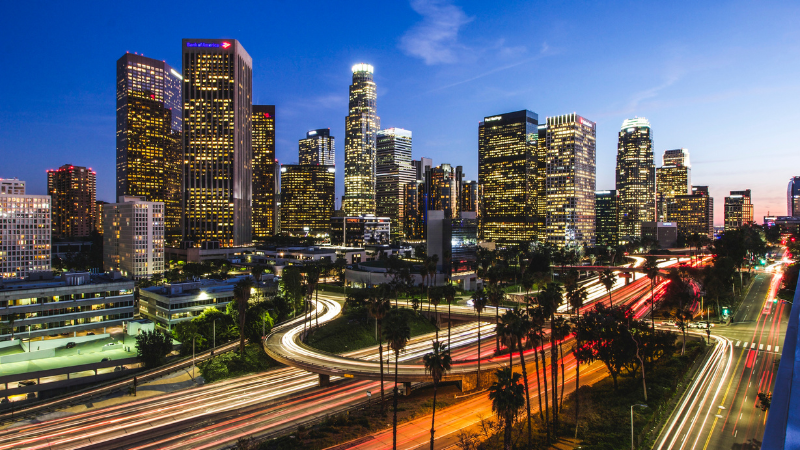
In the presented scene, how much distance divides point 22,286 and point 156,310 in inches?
1054

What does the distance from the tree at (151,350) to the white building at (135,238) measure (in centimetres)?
Answer: 10723

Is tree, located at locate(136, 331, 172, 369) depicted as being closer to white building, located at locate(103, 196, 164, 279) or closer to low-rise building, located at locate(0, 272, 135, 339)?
low-rise building, located at locate(0, 272, 135, 339)

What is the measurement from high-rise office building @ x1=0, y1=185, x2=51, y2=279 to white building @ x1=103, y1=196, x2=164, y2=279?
22.5 meters

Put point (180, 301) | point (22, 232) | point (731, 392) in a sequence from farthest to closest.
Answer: point (22, 232), point (180, 301), point (731, 392)

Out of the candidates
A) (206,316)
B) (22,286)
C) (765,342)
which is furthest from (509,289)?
(22,286)

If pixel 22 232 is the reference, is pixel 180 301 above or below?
below

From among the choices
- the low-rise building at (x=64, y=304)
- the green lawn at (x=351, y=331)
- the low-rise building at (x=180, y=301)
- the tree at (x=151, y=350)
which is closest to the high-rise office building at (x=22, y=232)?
the low-rise building at (x=64, y=304)

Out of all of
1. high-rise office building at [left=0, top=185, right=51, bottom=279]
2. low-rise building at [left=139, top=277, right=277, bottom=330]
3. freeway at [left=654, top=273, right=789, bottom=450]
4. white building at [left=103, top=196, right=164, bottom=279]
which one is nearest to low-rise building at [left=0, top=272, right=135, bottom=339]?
low-rise building at [left=139, top=277, right=277, bottom=330]

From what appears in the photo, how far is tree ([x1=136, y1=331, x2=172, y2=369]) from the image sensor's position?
80500 millimetres

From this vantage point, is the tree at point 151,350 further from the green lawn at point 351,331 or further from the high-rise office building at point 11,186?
the high-rise office building at point 11,186

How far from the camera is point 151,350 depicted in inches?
3177

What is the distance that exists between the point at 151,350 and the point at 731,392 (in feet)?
296

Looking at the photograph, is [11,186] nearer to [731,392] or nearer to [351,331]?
[351,331]

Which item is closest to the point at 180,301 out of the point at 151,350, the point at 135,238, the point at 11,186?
the point at 151,350
